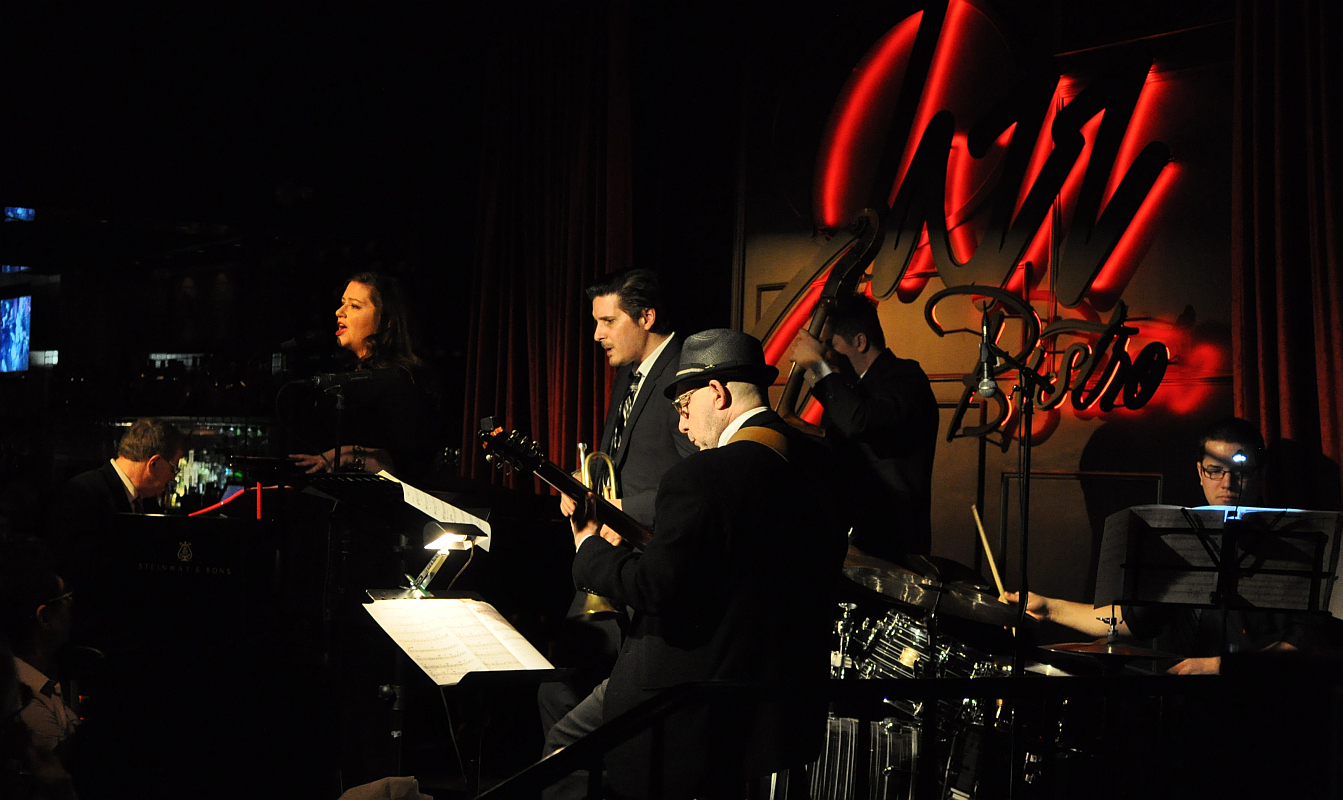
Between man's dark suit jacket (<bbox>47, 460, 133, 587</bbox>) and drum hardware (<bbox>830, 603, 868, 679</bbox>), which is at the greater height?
man's dark suit jacket (<bbox>47, 460, 133, 587</bbox>)

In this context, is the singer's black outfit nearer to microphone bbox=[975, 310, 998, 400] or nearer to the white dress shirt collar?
the white dress shirt collar

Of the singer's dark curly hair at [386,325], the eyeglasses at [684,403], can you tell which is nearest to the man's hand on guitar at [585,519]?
the eyeglasses at [684,403]

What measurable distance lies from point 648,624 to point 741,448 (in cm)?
51

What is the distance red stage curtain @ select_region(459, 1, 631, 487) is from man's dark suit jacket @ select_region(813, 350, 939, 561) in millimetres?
2066

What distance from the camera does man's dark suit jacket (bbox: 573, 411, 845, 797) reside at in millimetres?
2600

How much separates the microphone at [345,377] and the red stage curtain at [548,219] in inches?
90.8

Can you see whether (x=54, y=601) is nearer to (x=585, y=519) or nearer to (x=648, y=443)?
(x=585, y=519)

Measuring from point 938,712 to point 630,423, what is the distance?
141 cm

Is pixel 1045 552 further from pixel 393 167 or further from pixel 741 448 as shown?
pixel 393 167

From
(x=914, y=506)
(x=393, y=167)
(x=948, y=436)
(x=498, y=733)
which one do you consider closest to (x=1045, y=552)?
(x=948, y=436)

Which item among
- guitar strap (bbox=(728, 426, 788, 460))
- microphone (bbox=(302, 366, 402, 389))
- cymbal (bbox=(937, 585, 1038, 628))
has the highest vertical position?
microphone (bbox=(302, 366, 402, 389))

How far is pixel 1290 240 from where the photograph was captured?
439 centimetres

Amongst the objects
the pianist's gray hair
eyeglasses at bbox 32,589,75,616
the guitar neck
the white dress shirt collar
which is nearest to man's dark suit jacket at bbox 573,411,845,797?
the white dress shirt collar

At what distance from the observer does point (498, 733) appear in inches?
177
